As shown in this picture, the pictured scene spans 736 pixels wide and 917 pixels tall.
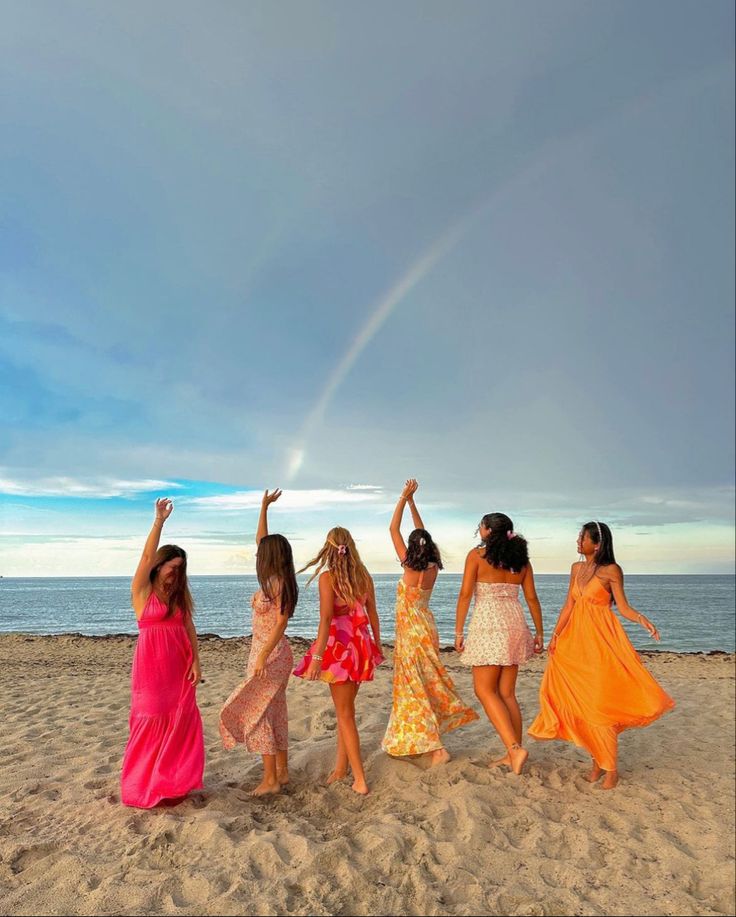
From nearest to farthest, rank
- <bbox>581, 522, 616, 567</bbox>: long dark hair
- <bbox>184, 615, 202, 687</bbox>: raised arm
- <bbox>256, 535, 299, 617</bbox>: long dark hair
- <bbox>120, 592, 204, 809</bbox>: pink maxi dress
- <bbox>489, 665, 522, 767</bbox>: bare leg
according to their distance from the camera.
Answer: <bbox>120, 592, 204, 809</bbox>: pink maxi dress < <bbox>184, 615, 202, 687</bbox>: raised arm < <bbox>256, 535, 299, 617</bbox>: long dark hair < <bbox>581, 522, 616, 567</bbox>: long dark hair < <bbox>489, 665, 522, 767</bbox>: bare leg

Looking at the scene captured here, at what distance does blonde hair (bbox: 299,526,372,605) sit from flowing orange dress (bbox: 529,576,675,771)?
2.01 m

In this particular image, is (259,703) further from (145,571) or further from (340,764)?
(145,571)

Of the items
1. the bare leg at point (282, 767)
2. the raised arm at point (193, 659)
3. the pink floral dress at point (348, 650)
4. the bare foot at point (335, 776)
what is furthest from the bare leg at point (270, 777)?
the raised arm at point (193, 659)

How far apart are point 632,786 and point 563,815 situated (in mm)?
1066

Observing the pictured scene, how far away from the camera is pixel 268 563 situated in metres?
5.31

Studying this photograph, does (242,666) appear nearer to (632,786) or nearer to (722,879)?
(632,786)

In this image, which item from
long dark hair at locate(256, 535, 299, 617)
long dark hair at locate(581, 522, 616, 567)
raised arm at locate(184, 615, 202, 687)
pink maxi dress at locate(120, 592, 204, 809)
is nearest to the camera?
pink maxi dress at locate(120, 592, 204, 809)

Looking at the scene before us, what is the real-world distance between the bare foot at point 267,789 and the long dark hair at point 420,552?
214 cm

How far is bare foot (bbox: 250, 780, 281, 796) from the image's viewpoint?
213 inches

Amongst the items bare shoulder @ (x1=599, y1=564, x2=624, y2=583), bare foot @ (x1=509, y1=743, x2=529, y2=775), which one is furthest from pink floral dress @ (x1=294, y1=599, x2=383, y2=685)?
bare shoulder @ (x1=599, y1=564, x2=624, y2=583)

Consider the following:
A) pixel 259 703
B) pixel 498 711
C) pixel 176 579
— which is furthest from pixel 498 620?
pixel 176 579

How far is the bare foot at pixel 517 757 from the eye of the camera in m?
5.71

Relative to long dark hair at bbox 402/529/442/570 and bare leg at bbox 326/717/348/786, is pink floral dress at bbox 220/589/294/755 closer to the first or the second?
bare leg at bbox 326/717/348/786

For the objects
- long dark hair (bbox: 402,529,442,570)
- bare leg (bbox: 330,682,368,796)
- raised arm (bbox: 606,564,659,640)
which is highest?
long dark hair (bbox: 402,529,442,570)
